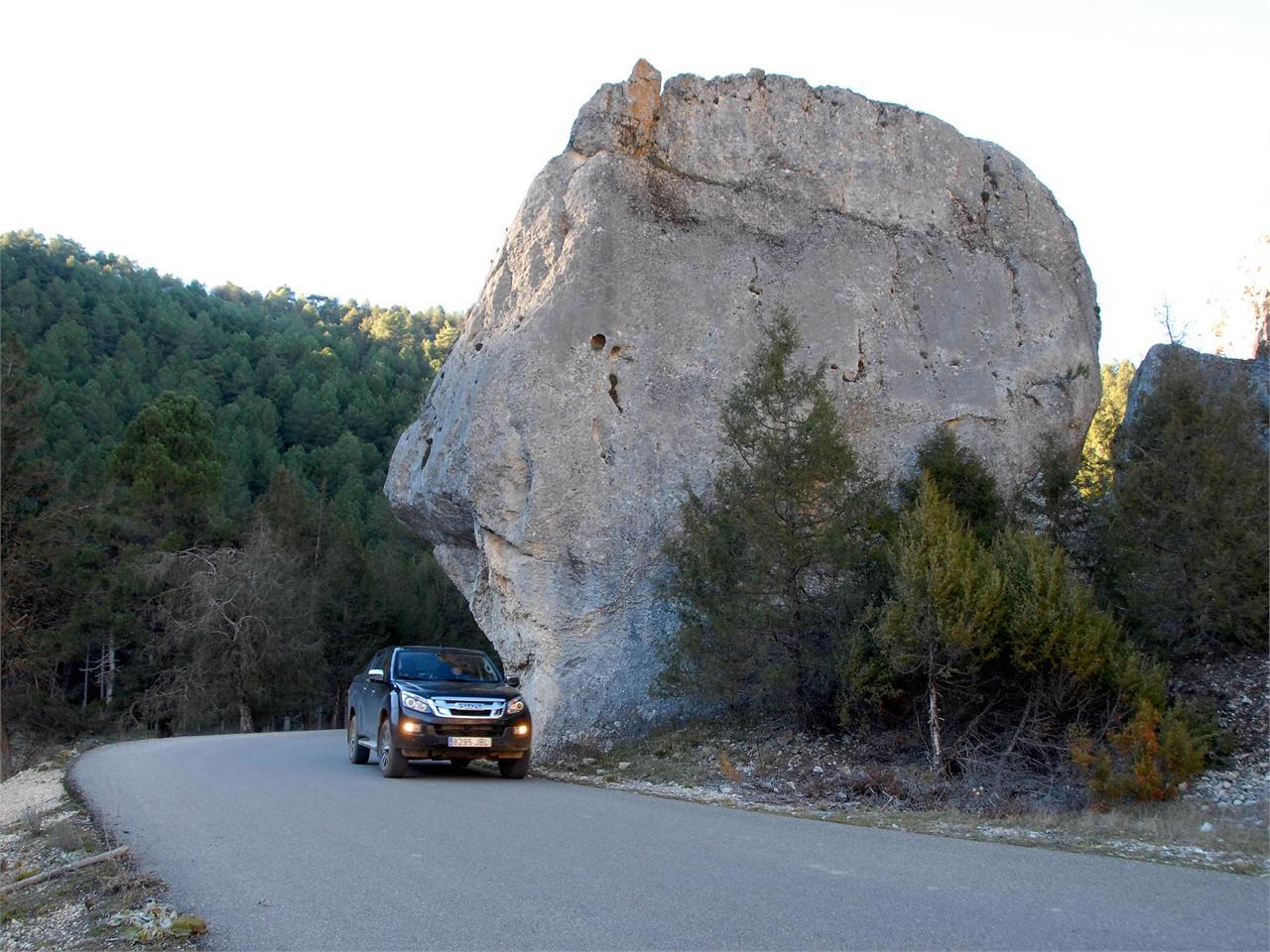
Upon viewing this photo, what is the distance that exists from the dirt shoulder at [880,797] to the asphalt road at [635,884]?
0.86m

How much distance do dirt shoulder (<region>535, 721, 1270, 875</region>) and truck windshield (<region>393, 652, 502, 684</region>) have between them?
1.90 metres

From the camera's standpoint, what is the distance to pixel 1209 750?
1330 cm

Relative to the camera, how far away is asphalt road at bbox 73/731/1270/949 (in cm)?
599

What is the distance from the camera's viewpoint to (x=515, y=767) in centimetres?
1516

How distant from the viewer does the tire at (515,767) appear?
49.6ft

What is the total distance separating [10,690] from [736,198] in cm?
2829

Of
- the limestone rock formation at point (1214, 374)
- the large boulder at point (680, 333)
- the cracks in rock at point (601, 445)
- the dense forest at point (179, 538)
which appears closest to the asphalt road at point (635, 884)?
the large boulder at point (680, 333)

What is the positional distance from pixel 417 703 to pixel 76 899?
6912 mm

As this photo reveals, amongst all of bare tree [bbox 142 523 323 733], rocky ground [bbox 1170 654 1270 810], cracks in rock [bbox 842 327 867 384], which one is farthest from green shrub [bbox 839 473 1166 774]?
bare tree [bbox 142 523 323 733]

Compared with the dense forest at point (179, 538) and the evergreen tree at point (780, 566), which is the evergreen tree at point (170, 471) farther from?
the evergreen tree at point (780, 566)

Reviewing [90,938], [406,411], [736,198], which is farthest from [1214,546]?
[406,411]

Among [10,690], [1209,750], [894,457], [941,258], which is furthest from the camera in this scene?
[10,690]

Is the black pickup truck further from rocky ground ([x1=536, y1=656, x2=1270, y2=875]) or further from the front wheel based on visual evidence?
rocky ground ([x1=536, y1=656, x2=1270, y2=875])

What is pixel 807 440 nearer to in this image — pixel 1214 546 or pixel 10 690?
pixel 1214 546
